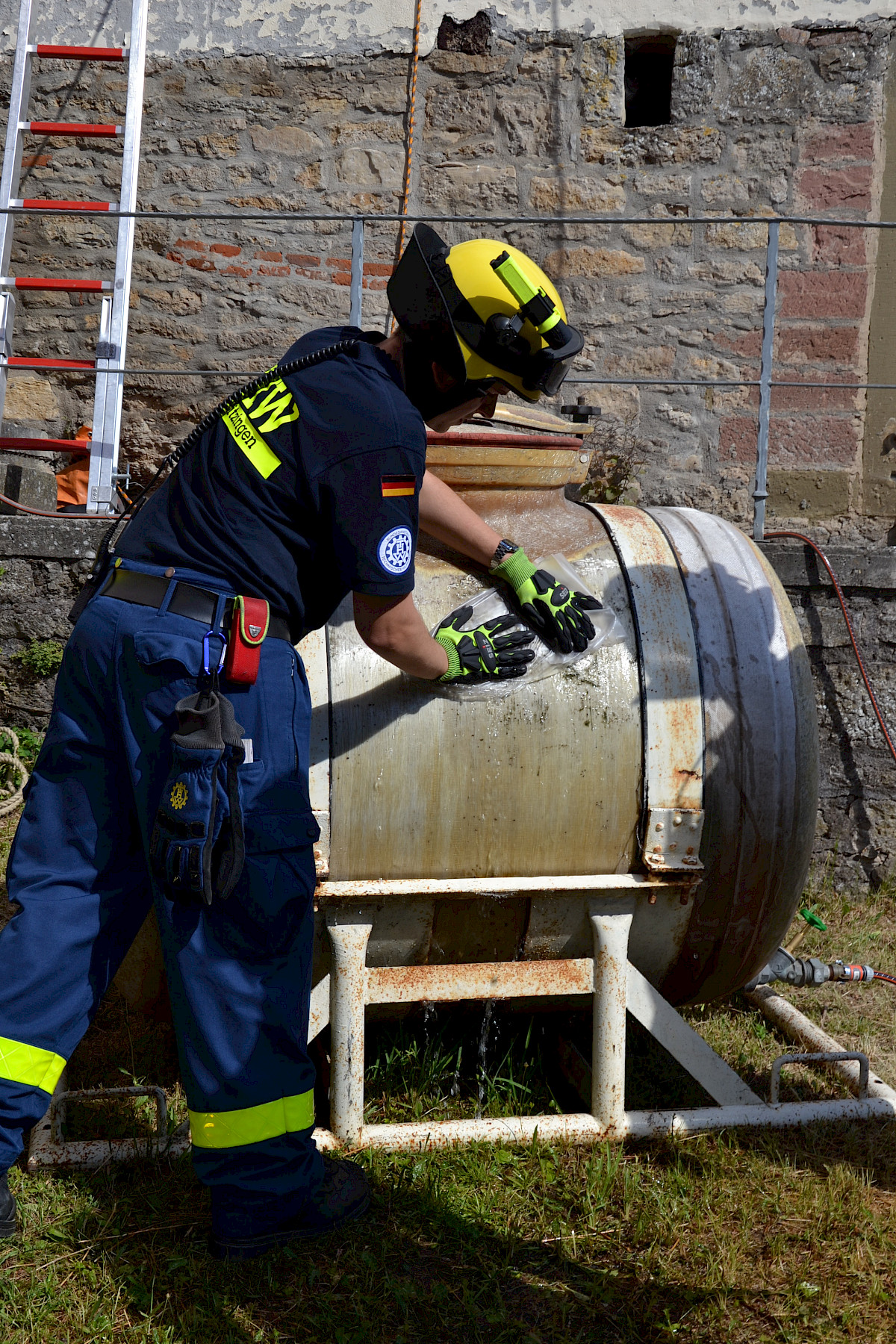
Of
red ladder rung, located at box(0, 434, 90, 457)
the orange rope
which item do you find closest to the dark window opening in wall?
the orange rope

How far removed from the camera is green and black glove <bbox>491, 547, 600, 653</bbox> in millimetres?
2602

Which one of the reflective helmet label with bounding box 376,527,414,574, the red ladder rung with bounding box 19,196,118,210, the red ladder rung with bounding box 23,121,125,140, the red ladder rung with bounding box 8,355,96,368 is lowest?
the reflective helmet label with bounding box 376,527,414,574

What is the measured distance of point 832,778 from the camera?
4.20 metres

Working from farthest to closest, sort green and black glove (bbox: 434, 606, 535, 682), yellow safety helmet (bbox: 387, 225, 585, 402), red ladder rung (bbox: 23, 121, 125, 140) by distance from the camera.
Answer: red ladder rung (bbox: 23, 121, 125, 140)
green and black glove (bbox: 434, 606, 535, 682)
yellow safety helmet (bbox: 387, 225, 585, 402)

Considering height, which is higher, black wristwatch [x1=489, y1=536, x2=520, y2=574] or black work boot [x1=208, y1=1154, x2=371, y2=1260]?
black wristwatch [x1=489, y1=536, x2=520, y2=574]

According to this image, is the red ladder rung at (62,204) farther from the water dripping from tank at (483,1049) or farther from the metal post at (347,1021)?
the water dripping from tank at (483,1049)

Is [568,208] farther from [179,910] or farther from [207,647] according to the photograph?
[179,910]

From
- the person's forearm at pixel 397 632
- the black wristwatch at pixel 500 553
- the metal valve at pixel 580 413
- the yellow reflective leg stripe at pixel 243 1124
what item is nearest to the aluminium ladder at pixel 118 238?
the metal valve at pixel 580 413

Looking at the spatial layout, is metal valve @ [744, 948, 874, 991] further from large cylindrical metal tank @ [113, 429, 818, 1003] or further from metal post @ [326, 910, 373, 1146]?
metal post @ [326, 910, 373, 1146]

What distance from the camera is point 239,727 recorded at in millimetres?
2080

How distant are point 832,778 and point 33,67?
5411mm

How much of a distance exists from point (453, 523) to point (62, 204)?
425 cm

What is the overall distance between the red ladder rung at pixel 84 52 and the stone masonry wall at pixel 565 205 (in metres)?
0.30

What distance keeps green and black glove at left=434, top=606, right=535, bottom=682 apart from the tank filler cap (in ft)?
1.59
